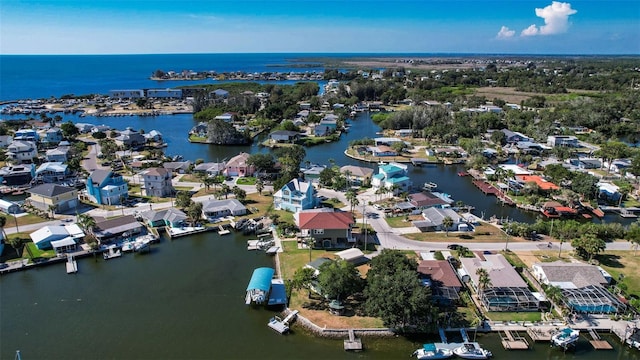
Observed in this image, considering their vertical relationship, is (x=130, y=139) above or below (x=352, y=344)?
above

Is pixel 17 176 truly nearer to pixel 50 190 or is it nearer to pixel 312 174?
pixel 50 190

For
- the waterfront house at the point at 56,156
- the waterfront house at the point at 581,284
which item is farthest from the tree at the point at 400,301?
the waterfront house at the point at 56,156

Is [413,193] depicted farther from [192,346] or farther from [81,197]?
[81,197]

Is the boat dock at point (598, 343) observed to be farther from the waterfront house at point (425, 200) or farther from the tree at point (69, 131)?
the tree at point (69, 131)

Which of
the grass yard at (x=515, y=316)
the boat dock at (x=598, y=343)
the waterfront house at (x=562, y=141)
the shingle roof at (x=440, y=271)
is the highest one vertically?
the waterfront house at (x=562, y=141)

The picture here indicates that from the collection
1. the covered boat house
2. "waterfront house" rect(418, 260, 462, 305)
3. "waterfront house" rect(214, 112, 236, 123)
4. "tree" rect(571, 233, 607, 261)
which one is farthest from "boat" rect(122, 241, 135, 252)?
"waterfront house" rect(214, 112, 236, 123)

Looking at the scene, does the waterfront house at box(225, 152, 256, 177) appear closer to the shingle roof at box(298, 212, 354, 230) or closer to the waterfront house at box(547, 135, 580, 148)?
the shingle roof at box(298, 212, 354, 230)

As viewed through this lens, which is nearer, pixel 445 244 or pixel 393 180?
pixel 445 244

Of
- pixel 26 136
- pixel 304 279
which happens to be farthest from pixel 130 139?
pixel 304 279
